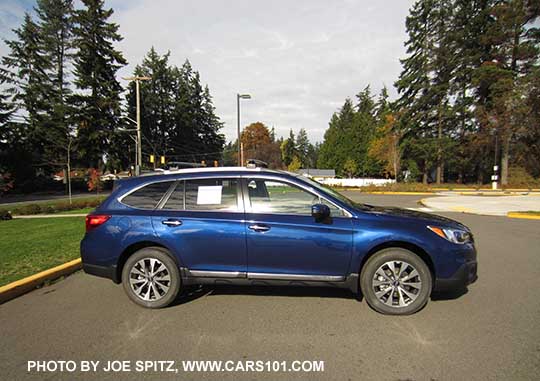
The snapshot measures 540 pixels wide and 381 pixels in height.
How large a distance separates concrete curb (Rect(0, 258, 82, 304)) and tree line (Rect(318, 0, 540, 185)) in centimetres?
3371

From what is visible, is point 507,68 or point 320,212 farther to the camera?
point 507,68

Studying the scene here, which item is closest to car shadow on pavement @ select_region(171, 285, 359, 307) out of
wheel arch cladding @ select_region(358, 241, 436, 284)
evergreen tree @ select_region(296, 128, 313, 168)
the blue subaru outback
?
the blue subaru outback

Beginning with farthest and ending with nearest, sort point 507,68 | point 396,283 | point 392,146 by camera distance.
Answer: point 392,146 → point 507,68 → point 396,283

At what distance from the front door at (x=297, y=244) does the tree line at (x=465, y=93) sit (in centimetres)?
3115

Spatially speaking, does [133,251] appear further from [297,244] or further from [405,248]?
[405,248]

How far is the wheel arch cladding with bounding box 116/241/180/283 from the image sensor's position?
11.5ft

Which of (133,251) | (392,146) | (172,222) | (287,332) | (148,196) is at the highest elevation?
(392,146)

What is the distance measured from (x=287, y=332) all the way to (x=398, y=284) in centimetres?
146

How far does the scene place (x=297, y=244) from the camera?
327 centimetres

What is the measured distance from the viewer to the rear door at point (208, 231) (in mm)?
3359

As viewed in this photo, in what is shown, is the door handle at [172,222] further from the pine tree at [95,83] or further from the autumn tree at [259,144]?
the autumn tree at [259,144]

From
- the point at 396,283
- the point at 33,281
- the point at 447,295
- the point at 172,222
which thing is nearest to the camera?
the point at 396,283

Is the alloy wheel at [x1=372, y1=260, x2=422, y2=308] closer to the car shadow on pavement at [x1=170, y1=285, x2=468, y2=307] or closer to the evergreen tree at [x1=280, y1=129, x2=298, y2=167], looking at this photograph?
the car shadow on pavement at [x1=170, y1=285, x2=468, y2=307]

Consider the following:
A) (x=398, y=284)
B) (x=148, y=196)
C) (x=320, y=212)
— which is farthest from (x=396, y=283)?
(x=148, y=196)
